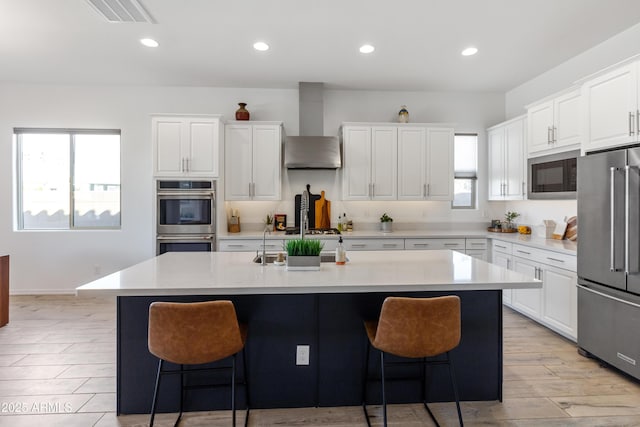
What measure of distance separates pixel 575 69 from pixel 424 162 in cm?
193

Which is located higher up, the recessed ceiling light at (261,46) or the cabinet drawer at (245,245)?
the recessed ceiling light at (261,46)

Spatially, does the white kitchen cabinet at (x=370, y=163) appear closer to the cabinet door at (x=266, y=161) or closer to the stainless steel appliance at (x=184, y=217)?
the cabinet door at (x=266, y=161)

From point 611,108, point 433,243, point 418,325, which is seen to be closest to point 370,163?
point 433,243

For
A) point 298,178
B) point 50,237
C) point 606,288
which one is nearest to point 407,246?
point 298,178

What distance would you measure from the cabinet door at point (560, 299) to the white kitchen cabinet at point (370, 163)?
80.8 inches

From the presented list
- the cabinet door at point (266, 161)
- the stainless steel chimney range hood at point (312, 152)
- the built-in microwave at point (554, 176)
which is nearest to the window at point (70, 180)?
the cabinet door at point (266, 161)

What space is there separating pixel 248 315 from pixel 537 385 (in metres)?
2.14

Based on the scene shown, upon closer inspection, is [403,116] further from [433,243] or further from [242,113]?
[242,113]

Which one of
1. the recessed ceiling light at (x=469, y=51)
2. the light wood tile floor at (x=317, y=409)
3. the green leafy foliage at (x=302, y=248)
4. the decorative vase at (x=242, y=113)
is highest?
the recessed ceiling light at (x=469, y=51)

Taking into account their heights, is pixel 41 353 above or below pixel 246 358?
below

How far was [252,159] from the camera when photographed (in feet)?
15.3

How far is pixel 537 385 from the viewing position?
254 centimetres

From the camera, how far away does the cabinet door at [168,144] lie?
4.36 meters

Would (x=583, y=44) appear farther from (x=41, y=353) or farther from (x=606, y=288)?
(x=41, y=353)
